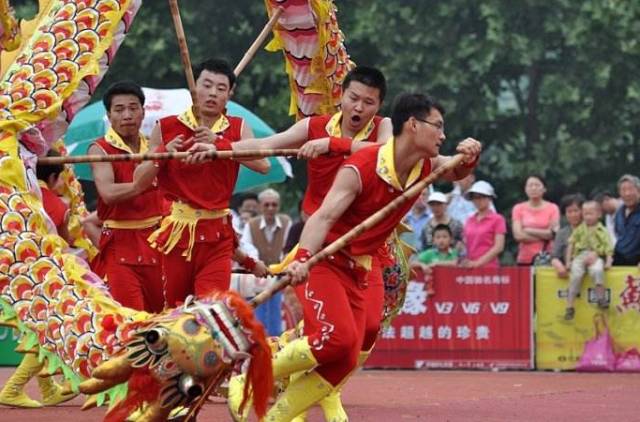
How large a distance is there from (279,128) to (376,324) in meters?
13.8

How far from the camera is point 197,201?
927 centimetres

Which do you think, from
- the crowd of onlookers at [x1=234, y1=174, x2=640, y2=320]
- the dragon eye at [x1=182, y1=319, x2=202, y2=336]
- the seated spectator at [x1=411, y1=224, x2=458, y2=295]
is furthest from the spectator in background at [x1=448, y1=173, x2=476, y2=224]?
the dragon eye at [x1=182, y1=319, x2=202, y2=336]

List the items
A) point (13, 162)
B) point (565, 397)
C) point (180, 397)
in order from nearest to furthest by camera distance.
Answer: point (180, 397), point (13, 162), point (565, 397)

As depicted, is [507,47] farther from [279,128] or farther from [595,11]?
[279,128]

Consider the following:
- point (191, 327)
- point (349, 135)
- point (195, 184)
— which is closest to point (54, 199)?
point (195, 184)

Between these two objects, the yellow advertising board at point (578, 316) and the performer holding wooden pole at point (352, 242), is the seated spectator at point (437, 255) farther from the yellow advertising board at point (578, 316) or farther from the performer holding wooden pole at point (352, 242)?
the performer holding wooden pole at point (352, 242)

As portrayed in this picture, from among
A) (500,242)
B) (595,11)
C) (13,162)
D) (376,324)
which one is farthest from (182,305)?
(595,11)

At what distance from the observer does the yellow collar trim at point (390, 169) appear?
789 centimetres

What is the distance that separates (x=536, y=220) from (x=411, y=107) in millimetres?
7457

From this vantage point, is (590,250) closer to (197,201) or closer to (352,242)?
(197,201)

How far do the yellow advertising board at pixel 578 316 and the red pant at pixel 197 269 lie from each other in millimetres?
6141

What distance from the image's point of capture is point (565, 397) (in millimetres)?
11672

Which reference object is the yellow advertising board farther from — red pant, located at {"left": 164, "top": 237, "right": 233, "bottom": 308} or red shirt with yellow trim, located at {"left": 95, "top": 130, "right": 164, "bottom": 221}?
red pant, located at {"left": 164, "top": 237, "right": 233, "bottom": 308}

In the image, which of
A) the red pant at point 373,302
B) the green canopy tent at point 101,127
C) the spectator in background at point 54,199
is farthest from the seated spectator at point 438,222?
the red pant at point 373,302
